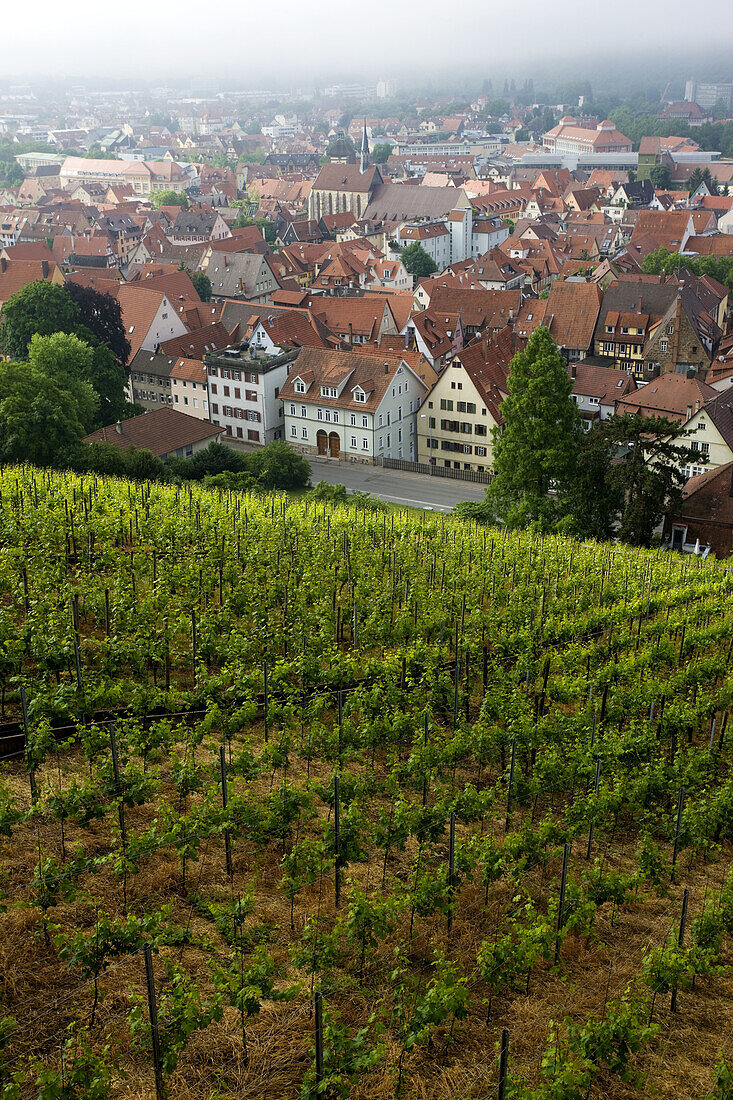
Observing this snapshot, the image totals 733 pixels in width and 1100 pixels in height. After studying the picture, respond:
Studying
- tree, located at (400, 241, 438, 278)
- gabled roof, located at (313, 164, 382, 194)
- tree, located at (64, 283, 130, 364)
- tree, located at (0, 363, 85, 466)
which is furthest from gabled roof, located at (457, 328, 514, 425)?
gabled roof, located at (313, 164, 382, 194)

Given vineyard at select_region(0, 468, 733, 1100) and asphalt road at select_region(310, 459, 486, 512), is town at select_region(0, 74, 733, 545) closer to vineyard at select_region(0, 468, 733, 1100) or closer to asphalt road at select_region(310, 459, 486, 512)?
asphalt road at select_region(310, 459, 486, 512)

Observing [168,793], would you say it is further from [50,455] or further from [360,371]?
[360,371]

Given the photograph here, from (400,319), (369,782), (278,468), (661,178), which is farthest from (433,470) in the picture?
(661,178)

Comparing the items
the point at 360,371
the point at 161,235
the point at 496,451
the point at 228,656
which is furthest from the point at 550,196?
the point at 228,656

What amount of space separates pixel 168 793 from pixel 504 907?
526 centimetres

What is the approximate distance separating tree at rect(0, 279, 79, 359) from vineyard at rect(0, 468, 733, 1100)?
37429mm

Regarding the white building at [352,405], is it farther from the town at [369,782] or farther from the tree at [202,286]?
the tree at [202,286]

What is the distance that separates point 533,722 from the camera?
56.3 ft

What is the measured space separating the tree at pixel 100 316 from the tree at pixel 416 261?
54.5m

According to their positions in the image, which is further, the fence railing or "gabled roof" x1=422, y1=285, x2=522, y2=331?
"gabled roof" x1=422, y1=285, x2=522, y2=331

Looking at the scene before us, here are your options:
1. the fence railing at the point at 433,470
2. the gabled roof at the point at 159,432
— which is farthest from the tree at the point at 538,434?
the gabled roof at the point at 159,432

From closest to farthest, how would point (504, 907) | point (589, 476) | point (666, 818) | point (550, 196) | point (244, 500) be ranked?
A: point (504, 907) < point (666, 818) < point (244, 500) < point (589, 476) < point (550, 196)

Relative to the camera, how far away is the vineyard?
409 inches

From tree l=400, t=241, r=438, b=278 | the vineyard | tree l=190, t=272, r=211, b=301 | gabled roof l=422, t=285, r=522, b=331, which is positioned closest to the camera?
the vineyard
